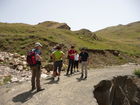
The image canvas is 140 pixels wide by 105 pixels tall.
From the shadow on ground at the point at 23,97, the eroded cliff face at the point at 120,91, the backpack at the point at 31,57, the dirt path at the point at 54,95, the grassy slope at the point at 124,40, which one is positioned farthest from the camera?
the grassy slope at the point at 124,40

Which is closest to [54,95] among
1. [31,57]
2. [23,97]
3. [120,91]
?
[23,97]

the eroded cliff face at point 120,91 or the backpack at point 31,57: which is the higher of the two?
the backpack at point 31,57

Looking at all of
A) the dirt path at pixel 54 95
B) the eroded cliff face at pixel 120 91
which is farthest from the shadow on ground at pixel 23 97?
the eroded cliff face at pixel 120 91

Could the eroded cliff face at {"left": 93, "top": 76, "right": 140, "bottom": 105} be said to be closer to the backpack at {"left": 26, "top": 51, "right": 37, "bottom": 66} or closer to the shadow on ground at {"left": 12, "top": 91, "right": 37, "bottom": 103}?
the shadow on ground at {"left": 12, "top": 91, "right": 37, "bottom": 103}

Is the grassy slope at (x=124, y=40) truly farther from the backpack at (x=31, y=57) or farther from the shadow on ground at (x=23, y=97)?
the backpack at (x=31, y=57)

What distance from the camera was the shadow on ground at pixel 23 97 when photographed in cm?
1133

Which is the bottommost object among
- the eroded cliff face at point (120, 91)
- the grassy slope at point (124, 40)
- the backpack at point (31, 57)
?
the eroded cliff face at point (120, 91)

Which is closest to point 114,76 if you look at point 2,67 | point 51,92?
point 51,92

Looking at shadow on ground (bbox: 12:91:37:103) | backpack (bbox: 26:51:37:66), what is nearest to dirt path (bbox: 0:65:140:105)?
shadow on ground (bbox: 12:91:37:103)

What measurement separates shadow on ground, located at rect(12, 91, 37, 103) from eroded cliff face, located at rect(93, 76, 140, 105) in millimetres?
6183

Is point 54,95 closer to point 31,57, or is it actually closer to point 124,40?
point 31,57

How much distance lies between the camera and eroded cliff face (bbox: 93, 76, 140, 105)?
17312 mm

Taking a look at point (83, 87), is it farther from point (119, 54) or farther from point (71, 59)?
point (119, 54)

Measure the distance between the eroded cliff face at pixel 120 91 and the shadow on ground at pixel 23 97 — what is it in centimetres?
618
